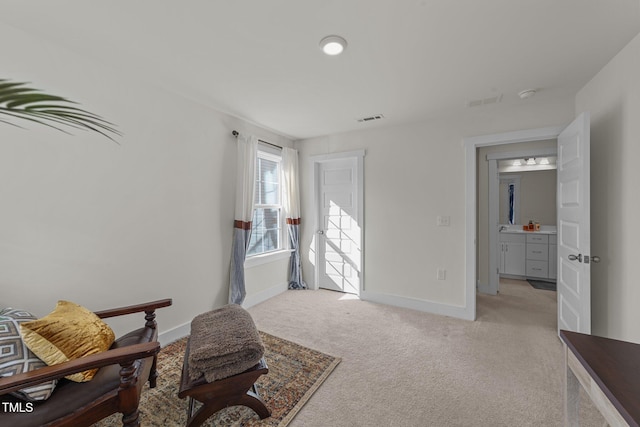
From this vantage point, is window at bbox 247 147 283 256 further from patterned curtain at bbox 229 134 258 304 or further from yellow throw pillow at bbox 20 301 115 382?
yellow throw pillow at bbox 20 301 115 382

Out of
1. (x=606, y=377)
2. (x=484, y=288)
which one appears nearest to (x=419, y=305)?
(x=484, y=288)

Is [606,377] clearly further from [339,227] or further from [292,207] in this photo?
[292,207]

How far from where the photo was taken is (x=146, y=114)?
2.26 metres

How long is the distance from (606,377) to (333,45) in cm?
204

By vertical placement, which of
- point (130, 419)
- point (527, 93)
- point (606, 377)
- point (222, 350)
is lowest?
point (130, 419)

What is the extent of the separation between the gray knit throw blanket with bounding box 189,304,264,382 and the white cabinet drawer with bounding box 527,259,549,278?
489 centimetres

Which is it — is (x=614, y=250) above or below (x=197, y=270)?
above

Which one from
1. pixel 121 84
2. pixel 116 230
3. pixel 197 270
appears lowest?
pixel 197 270

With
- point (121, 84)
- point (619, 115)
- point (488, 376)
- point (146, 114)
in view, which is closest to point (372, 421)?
point (488, 376)

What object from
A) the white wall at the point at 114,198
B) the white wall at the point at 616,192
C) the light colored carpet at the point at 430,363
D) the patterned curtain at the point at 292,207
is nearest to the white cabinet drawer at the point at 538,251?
the light colored carpet at the point at 430,363

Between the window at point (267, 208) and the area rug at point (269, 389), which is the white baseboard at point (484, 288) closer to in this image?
the area rug at point (269, 389)

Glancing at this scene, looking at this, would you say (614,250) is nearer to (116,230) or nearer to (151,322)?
(151,322)

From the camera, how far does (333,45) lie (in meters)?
1.72

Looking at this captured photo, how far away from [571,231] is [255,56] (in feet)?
9.64
